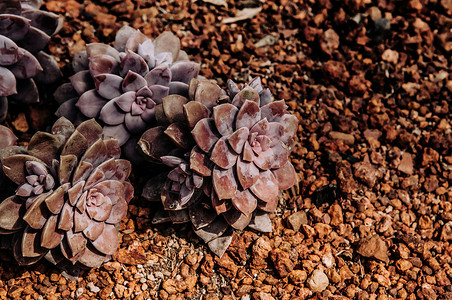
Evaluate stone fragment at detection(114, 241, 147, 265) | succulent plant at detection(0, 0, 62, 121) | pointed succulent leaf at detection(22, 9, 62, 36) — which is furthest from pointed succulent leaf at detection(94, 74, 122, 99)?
stone fragment at detection(114, 241, 147, 265)

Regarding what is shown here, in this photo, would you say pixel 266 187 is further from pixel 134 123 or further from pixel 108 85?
pixel 108 85

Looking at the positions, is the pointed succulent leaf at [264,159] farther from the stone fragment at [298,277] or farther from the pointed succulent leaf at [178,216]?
the stone fragment at [298,277]

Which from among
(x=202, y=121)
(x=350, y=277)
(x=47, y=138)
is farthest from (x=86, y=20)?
(x=350, y=277)

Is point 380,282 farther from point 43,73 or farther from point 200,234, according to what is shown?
point 43,73

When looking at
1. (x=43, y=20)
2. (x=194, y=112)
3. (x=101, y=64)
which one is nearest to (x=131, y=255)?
(x=194, y=112)

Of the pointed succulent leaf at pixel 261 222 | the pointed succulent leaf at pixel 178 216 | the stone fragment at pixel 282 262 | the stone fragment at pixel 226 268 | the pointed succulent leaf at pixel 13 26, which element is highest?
the pointed succulent leaf at pixel 13 26

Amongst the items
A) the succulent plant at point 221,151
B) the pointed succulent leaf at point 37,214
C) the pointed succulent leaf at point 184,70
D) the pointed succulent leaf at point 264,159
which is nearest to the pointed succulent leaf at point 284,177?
the succulent plant at point 221,151

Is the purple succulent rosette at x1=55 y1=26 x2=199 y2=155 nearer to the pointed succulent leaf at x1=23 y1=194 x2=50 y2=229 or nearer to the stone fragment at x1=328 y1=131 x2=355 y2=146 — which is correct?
the pointed succulent leaf at x1=23 y1=194 x2=50 y2=229
